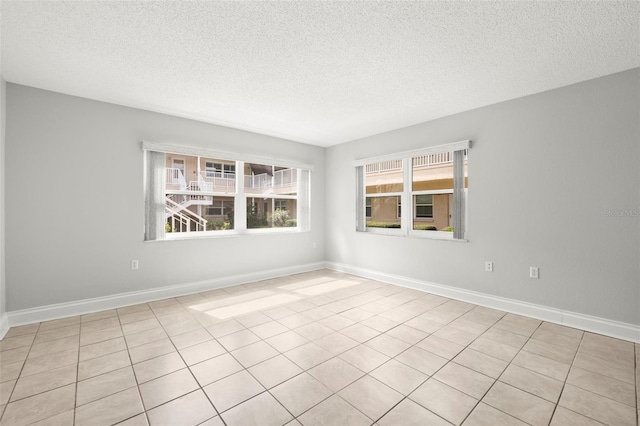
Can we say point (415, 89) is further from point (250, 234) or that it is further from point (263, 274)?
point (263, 274)

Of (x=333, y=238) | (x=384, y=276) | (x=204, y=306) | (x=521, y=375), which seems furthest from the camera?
(x=333, y=238)

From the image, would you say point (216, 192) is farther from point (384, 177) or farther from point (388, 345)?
point (388, 345)

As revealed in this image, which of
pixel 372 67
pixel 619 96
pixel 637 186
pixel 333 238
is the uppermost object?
pixel 372 67

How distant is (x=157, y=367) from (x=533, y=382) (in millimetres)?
2827

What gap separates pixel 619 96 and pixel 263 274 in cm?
501

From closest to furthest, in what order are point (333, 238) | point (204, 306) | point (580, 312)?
point (580, 312) < point (204, 306) < point (333, 238)

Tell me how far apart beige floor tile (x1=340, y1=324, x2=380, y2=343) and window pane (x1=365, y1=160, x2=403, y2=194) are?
2559mm

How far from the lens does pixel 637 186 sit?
2684 millimetres

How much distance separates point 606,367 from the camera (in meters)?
2.23

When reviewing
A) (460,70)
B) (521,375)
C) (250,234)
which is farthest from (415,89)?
(250,234)

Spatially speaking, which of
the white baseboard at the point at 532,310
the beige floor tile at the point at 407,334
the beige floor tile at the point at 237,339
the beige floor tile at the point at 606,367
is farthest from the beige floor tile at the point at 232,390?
the white baseboard at the point at 532,310

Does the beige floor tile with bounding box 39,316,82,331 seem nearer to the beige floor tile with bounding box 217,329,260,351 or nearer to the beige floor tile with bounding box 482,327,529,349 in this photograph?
the beige floor tile with bounding box 217,329,260,351

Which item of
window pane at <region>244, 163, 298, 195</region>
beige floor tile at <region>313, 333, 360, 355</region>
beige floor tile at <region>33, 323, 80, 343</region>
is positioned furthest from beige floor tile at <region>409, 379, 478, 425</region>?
window pane at <region>244, 163, 298, 195</region>

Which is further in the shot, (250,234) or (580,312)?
(250,234)
